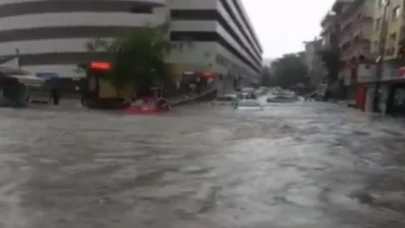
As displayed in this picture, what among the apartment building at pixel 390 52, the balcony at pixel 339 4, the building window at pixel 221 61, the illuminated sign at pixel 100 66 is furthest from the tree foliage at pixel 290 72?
the illuminated sign at pixel 100 66

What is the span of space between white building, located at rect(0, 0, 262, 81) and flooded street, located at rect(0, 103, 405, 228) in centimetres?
5814

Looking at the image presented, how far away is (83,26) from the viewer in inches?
3297

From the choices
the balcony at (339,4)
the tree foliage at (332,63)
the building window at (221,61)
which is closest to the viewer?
the building window at (221,61)

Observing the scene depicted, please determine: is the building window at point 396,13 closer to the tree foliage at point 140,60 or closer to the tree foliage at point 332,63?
the tree foliage at point 140,60

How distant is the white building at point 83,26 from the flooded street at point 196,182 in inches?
2289

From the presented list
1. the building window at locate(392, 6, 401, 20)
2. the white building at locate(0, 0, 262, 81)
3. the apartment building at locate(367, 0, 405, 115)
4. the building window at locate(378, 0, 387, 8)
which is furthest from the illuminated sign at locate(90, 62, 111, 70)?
the building window at locate(378, 0, 387, 8)

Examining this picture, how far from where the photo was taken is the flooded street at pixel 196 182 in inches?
367

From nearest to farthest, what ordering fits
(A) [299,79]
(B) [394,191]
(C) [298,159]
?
(B) [394,191] → (C) [298,159] → (A) [299,79]

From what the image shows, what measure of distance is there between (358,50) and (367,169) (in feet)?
236

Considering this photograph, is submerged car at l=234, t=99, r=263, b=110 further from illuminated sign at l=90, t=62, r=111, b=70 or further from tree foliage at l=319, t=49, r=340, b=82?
tree foliage at l=319, t=49, r=340, b=82

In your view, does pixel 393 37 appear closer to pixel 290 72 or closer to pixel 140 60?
pixel 140 60

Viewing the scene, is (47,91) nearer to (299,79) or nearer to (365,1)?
(365,1)

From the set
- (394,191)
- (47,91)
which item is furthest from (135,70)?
(394,191)

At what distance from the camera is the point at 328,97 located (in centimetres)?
9675
